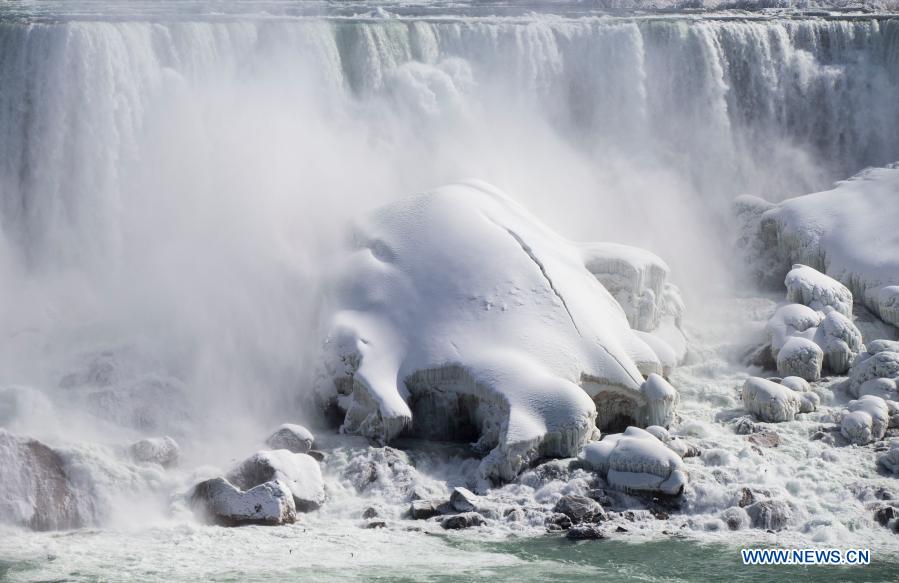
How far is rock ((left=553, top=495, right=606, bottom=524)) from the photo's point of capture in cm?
1547

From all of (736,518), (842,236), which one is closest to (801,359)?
(842,236)

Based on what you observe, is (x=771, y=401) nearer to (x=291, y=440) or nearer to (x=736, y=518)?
(x=736, y=518)

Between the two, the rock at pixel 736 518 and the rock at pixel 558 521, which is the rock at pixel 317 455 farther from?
the rock at pixel 736 518

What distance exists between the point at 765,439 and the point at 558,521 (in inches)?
147

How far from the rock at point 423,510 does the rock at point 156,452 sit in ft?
10.2

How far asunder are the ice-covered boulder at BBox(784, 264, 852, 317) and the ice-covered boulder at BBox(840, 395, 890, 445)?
3.46 meters

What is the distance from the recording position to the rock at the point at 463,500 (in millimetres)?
15742

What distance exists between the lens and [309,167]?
23312mm

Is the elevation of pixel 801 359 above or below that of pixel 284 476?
above

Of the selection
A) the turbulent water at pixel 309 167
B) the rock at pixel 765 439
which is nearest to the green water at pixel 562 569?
the turbulent water at pixel 309 167

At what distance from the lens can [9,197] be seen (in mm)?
23984

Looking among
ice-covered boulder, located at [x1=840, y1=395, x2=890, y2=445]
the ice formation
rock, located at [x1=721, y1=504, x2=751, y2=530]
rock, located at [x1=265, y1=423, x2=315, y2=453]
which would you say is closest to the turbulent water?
rock, located at [x1=721, y1=504, x2=751, y2=530]

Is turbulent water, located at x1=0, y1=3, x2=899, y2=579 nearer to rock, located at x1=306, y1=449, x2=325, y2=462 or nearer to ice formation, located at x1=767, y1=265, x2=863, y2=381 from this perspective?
ice formation, located at x1=767, y1=265, x2=863, y2=381

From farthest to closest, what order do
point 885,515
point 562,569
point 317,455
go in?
point 317,455 < point 885,515 < point 562,569
